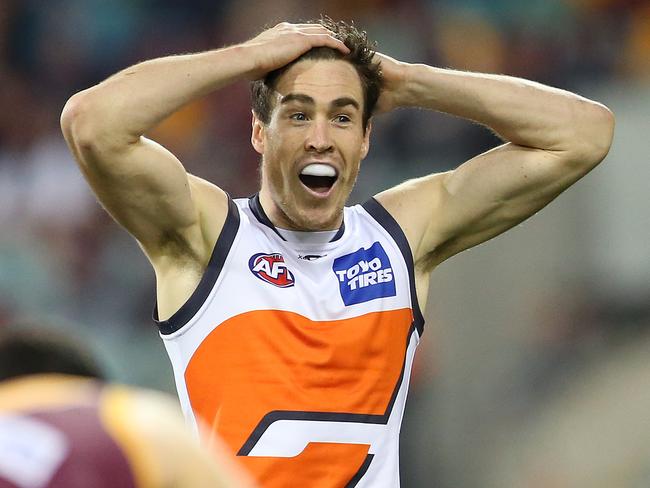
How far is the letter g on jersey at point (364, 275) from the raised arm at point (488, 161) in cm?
15

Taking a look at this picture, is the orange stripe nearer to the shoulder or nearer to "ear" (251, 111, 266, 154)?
the shoulder

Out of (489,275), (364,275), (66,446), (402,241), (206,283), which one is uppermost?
(489,275)

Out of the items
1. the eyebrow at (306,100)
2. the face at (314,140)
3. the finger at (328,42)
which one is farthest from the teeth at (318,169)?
the finger at (328,42)

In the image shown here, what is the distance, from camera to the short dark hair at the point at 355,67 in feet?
15.0

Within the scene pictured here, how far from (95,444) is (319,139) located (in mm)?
2298

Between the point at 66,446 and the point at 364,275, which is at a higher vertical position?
the point at 364,275

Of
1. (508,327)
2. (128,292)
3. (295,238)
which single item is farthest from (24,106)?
(295,238)

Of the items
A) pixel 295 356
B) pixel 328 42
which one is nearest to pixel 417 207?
pixel 328 42

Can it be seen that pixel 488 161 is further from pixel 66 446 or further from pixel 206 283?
pixel 66 446

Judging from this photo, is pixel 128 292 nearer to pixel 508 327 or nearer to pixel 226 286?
pixel 508 327

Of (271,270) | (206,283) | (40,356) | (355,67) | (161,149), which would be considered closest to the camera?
(40,356)

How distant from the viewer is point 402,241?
4695 millimetres

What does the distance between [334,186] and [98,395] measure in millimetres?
2253

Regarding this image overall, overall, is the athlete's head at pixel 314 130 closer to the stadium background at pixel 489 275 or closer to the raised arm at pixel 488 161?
the raised arm at pixel 488 161
